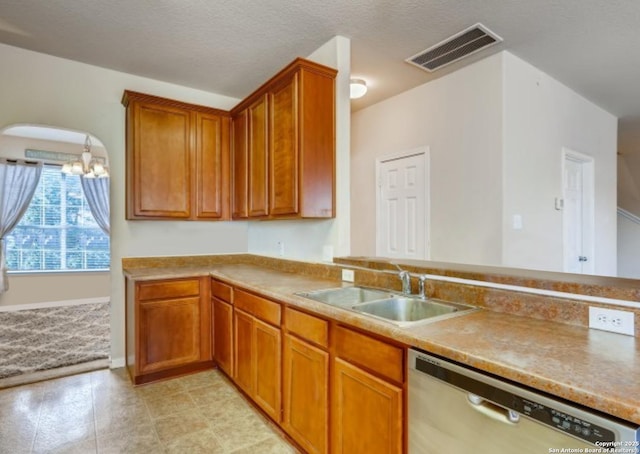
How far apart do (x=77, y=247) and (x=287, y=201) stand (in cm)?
535

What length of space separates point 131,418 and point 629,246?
25.4 feet

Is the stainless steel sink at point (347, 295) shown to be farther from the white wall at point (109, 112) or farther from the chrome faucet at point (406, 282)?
the white wall at point (109, 112)

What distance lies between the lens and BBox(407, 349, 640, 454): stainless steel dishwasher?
827 mm

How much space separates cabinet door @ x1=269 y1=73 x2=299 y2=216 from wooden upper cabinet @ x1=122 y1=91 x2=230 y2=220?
91cm

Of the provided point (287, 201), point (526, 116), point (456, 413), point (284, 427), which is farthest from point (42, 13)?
point (526, 116)

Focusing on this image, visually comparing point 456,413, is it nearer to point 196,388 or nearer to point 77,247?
point 196,388

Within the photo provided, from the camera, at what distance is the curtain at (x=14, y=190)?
5.34m

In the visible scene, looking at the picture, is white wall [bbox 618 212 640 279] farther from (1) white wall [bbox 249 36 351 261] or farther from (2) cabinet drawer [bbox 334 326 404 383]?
(2) cabinet drawer [bbox 334 326 404 383]

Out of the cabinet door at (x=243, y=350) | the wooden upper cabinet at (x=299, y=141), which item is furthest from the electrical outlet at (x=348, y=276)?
the cabinet door at (x=243, y=350)

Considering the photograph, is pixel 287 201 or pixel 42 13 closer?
pixel 42 13

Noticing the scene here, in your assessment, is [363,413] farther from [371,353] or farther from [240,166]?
[240,166]

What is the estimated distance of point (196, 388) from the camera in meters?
2.74

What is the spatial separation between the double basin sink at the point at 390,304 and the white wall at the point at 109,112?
2.03m

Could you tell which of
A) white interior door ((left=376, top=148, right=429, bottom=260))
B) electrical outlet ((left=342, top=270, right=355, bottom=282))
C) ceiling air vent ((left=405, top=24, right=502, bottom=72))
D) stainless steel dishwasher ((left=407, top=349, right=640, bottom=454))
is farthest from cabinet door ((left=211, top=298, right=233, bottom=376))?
ceiling air vent ((left=405, top=24, right=502, bottom=72))
